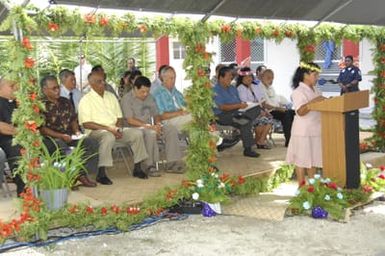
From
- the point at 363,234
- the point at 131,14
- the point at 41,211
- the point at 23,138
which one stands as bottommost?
the point at 363,234

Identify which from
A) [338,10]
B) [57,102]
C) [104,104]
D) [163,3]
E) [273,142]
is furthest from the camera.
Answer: [273,142]

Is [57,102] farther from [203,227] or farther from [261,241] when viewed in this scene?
[261,241]

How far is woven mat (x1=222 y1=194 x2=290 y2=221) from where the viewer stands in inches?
230

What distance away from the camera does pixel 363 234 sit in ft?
17.3

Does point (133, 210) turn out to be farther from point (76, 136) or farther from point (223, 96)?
point (223, 96)

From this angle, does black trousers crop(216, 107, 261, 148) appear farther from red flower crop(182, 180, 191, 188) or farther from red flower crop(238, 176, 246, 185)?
red flower crop(182, 180, 191, 188)

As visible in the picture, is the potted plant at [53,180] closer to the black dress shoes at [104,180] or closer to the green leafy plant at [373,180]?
the black dress shoes at [104,180]

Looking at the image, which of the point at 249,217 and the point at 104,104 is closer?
the point at 249,217

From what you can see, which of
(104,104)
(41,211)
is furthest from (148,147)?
(41,211)

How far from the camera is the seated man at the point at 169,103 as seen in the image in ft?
24.4

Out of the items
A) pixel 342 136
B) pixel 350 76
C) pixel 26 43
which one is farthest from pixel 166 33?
pixel 350 76

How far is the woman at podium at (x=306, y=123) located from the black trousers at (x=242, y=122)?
179cm

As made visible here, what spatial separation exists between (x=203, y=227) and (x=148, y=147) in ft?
5.57

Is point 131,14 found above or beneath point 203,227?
above
